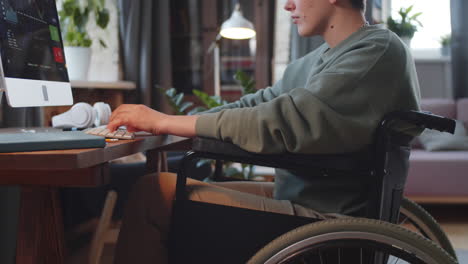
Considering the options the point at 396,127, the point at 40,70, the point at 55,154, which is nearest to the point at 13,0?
the point at 40,70

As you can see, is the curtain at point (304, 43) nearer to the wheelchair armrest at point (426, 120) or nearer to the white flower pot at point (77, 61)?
the white flower pot at point (77, 61)

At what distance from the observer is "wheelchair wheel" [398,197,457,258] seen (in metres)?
1.10

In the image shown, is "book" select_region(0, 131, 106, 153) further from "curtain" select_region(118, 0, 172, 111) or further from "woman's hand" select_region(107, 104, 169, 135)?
"curtain" select_region(118, 0, 172, 111)

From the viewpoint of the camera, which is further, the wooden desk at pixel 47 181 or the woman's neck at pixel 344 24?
the woman's neck at pixel 344 24

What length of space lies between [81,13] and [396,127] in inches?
92.0

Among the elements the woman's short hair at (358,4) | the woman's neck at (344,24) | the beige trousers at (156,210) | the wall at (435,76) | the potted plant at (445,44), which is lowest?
the wall at (435,76)

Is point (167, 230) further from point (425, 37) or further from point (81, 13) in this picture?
point (425, 37)

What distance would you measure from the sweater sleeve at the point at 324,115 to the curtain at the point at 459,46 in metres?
3.14

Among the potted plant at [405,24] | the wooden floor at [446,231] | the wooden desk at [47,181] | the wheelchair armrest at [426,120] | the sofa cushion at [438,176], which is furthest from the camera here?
the potted plant at [405,24]

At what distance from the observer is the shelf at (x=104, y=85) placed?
8.48 feet

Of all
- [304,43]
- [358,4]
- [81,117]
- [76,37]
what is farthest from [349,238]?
[304,43]

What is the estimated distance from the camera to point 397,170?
0.90m

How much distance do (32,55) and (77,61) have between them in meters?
1.54

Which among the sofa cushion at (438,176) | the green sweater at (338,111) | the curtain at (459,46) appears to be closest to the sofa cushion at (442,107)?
the curtain at (459,46)
